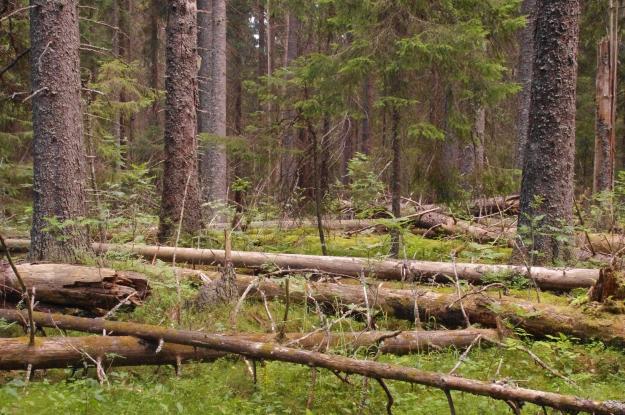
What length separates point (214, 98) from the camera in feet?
52.8

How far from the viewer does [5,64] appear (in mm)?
10938

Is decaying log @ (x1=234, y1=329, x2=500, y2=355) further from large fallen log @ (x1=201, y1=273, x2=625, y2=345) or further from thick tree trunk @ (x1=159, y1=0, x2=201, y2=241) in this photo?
thick tree trunk @ (x1=159, y1=0, x2=201, y2=241)

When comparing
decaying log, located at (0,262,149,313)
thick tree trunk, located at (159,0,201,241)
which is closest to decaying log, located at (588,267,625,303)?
decaying log, located at (0,262,149,313)

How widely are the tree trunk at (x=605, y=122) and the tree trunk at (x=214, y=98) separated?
381 inches

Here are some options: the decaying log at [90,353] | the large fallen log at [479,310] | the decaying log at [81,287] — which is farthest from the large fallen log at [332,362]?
the large fallen log at [479,310]

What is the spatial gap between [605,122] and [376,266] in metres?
9.09

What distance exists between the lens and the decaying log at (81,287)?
6.41 meters

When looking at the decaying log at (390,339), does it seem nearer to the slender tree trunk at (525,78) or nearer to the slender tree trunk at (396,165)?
the slender tree trunk at (396,165)

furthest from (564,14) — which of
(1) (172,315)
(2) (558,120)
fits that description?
(1) (172,315)

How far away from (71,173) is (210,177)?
807cm

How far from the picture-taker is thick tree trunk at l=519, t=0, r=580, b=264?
8.10 metres

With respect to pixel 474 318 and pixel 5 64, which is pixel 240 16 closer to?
pixel 5 64

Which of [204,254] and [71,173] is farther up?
[71,173]

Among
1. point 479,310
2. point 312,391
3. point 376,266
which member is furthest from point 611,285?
point 312,391
